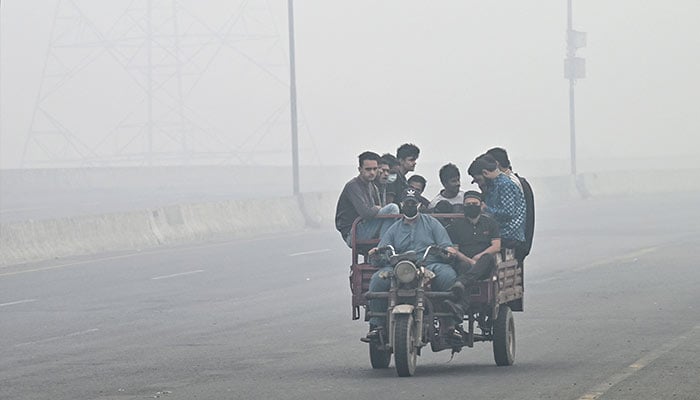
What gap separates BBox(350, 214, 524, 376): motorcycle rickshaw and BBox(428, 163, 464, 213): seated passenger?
47 centimetres

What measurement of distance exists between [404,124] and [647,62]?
17.1 metres

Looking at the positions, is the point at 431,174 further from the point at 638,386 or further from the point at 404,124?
the point at 638,386

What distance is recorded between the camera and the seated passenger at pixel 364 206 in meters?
12.8

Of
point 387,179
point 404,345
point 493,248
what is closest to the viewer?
point 404,345

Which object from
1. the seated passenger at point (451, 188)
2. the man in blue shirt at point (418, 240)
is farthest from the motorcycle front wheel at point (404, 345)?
the seated passenger at point (451, 188)

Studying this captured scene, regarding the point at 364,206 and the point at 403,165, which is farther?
the point at 403,165

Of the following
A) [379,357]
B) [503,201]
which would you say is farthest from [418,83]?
[379,357]

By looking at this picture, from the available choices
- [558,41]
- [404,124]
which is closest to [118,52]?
[404,124]

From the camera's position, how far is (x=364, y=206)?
1274cm

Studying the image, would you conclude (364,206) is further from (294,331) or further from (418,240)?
(294,331)

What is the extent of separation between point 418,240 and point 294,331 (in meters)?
3.86

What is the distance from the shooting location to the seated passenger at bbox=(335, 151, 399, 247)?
12750 mm

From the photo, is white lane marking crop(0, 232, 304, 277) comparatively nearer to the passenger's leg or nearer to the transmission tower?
the passenger's leg

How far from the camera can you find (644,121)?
110000 mm
